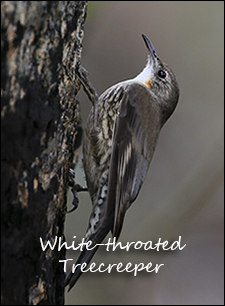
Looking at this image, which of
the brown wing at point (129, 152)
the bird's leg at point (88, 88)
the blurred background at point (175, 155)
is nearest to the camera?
the brown wing at point (129, 152)

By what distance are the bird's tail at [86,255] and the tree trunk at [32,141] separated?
32 cm

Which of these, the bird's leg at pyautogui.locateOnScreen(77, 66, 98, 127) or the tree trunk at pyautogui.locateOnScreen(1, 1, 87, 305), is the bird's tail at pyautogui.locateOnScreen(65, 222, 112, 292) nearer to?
the tree trunk at pyautogui.locateOnScreen(1, 1, 87, 305)

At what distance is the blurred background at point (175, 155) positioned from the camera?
4.43 m

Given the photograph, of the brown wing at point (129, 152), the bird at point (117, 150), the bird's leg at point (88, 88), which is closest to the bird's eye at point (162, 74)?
the bird at point (117, 150)

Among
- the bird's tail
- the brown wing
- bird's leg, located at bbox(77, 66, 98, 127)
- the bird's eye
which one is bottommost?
the bird's tail

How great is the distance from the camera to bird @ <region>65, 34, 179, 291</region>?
2199mm

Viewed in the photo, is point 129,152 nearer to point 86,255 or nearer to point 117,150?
point 117,150

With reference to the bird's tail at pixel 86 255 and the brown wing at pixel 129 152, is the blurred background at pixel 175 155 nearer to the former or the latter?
the brown wing at pixel 129 152

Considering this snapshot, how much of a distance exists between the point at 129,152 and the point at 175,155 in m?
2.41

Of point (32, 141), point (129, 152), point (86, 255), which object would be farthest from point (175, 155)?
point (32, 141)

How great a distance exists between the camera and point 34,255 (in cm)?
142

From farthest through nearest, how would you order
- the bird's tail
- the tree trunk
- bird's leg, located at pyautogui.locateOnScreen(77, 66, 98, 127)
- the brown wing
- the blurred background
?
the blurred background, bird's leg, located at pyautogui.locateOnScreen(77, 66, 98, 127), the brown wing, the bird's tail, the tree trunk

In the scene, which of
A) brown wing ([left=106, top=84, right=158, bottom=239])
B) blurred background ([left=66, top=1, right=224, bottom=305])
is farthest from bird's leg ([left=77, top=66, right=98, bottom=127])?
blurred background ([left=66, top=1, right=224, bottom=305])

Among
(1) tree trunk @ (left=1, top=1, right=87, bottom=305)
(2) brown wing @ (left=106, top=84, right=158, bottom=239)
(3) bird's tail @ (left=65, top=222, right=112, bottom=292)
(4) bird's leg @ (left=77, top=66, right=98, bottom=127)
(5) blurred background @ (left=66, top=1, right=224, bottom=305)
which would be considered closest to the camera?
(1) tree trunk @ (left=1, top=1, right=87, bottom=305)
